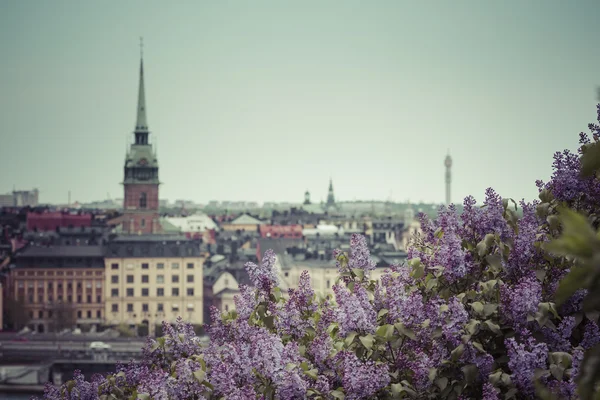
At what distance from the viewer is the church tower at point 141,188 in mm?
104375

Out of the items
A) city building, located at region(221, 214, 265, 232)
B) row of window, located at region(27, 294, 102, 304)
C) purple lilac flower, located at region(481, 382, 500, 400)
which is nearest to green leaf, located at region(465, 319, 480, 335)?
purple lilac flower, located at region(481, 382, 500, 400)

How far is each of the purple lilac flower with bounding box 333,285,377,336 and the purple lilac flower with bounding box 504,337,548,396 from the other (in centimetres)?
86

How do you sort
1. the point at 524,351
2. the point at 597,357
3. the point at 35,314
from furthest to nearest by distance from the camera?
the point at 35,314
the point at 524,351
the point at 597,357

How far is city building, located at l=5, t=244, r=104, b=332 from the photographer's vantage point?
79.4 metres

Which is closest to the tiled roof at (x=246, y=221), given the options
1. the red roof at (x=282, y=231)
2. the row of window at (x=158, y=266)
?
the red roof at (x=282, y=231)

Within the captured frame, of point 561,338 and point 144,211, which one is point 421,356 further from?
point 144,211

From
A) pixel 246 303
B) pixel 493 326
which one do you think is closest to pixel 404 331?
pixel 493 326

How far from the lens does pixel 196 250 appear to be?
82.3m

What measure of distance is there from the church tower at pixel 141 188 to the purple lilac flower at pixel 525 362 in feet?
327

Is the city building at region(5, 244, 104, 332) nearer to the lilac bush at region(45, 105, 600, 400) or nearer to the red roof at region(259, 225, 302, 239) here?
the red roof at region(259, 225, 302, 239)

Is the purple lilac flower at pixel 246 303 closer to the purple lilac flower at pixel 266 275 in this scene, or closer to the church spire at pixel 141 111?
the purple lilac flower at pixel 266 275

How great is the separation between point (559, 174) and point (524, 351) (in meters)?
1.59

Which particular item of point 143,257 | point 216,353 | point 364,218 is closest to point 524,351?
point 216,353

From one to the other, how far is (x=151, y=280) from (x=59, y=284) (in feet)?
24.1
